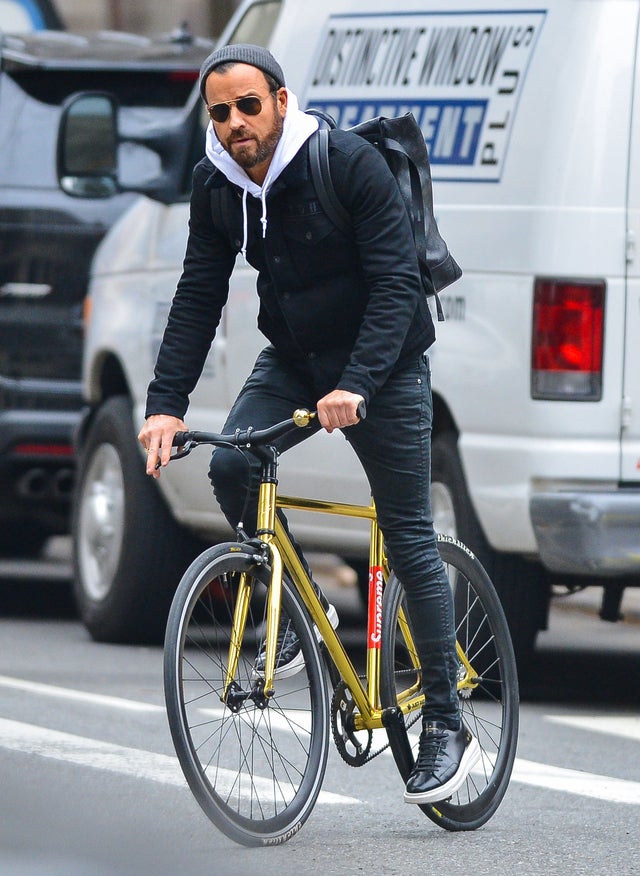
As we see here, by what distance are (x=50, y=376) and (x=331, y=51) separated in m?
2.55

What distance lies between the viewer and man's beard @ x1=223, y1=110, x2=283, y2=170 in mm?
4734

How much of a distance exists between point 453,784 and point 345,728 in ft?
0.90

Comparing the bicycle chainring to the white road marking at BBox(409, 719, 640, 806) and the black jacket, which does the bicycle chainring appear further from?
the white road marking at BBox(409, 719, 640, 806)

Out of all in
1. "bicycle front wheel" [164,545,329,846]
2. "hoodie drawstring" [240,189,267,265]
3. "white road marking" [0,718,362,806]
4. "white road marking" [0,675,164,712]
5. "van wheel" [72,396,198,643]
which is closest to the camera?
"bicycle front wheel" [164,545,329,846]

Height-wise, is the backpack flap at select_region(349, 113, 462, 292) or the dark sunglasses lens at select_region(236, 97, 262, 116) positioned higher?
the dark sunglasses lens at select_region(236, 97, 262, 116)

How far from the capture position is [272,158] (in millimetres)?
4773

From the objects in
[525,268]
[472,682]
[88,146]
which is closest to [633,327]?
[525,268]

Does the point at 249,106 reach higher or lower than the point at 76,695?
higher

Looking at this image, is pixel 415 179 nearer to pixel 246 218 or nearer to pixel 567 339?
pixel 246 218

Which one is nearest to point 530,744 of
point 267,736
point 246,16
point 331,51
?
point 267,736

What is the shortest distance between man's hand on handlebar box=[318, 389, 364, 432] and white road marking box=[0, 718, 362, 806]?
4.03 feet

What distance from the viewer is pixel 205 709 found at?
472cm

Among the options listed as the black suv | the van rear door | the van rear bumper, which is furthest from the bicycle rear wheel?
the black suv

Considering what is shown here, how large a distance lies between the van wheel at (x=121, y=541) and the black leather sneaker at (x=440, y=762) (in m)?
3.68
